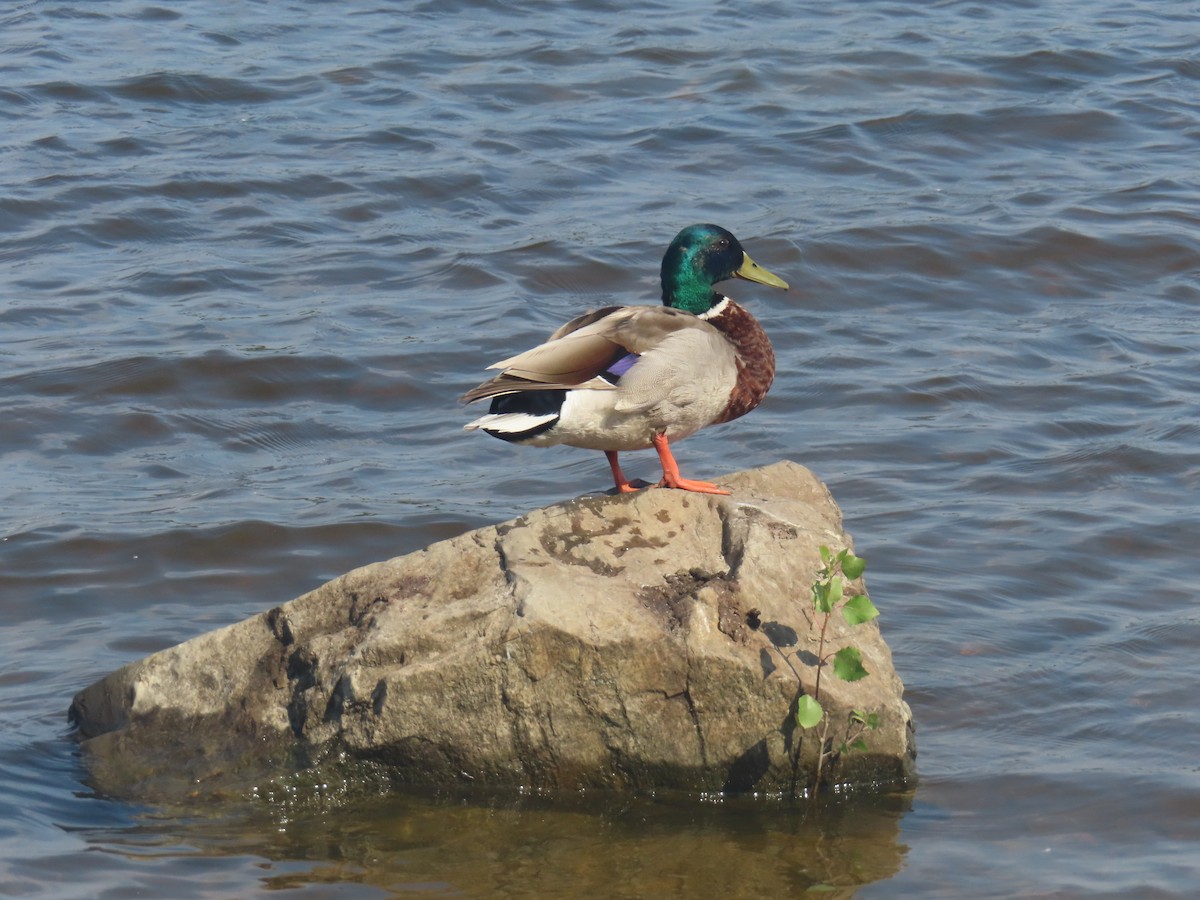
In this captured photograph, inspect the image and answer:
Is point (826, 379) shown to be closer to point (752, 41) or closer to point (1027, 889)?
point (1027, 889)

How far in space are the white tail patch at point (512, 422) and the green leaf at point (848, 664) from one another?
43.9 inches

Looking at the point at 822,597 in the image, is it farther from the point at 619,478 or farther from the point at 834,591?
the point at 619,478

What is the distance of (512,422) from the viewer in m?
4.89

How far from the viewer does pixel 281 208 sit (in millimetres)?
10898

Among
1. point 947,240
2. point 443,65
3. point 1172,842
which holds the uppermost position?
point 443,65

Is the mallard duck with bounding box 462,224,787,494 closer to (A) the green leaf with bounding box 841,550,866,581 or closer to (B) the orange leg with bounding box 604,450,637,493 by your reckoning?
(B) the orange leg with bounding box 604,450,637,493

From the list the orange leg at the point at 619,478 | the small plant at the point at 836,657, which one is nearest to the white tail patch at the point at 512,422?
Answer: the orange leg at the point at 619,478

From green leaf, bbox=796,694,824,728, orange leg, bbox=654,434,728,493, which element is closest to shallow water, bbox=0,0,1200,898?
green leaf, bbox=796,694,824,728

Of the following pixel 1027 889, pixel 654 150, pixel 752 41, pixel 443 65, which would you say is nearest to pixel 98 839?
pixel 1027 889

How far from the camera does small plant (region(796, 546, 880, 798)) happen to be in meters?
4.50

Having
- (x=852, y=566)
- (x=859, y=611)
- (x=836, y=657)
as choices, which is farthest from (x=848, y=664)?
(x=852, y=566)

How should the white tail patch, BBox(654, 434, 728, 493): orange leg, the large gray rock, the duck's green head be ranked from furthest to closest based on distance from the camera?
the duck's green head → BBox(654, 434, 728, 493): orange leg → the white tail patch → the large gray rock

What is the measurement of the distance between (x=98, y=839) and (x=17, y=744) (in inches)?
28.8

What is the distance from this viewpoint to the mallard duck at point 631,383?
493cm
